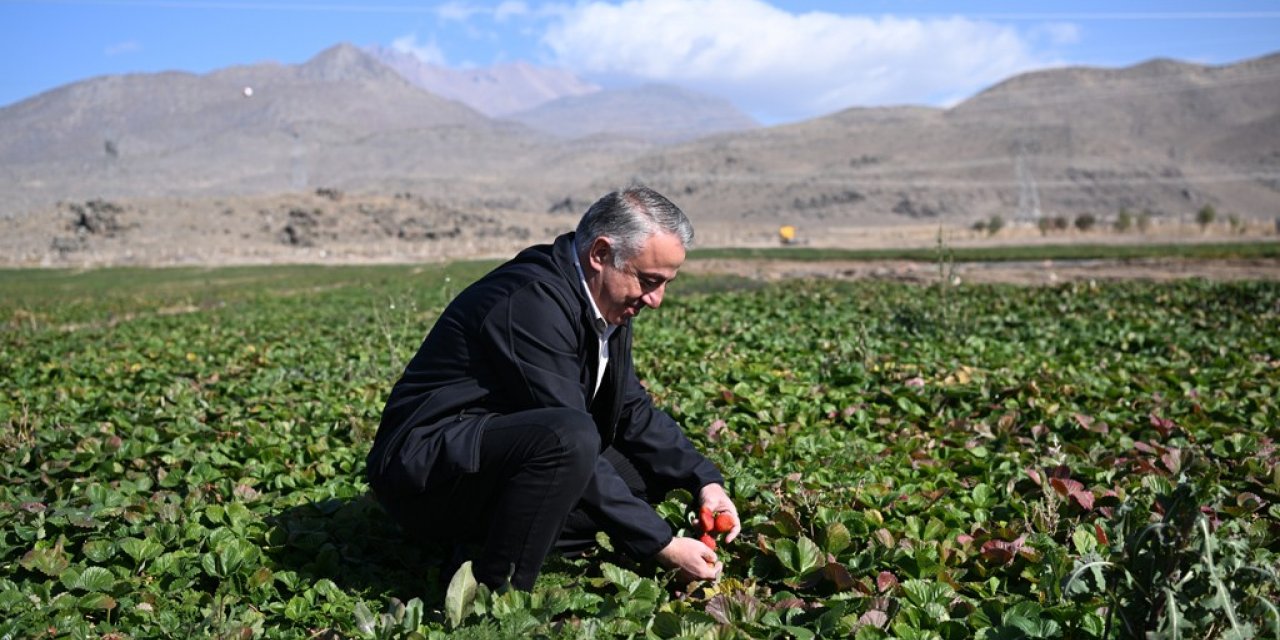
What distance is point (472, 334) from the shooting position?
3.78m

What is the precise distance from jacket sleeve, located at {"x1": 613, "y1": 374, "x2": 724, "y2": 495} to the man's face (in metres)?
0.49

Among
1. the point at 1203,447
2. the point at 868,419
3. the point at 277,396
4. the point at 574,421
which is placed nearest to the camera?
the point at 574,421

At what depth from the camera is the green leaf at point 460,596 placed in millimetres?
3402

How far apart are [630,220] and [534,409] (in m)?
0.75

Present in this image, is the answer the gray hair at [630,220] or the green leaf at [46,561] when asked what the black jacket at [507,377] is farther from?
the green leaf at [46,561]

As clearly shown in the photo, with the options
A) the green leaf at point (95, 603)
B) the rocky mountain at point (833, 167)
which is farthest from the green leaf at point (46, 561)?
the rocky mountain at point (833, 167)

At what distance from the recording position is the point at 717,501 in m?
4.15

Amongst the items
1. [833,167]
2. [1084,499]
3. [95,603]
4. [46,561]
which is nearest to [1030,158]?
[833,167]

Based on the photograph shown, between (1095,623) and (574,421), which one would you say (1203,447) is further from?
(574,421)

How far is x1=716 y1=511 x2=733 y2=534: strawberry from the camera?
3.98 m

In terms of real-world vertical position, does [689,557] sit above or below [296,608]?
above

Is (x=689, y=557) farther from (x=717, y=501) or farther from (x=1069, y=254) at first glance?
(x=1069, y=254)

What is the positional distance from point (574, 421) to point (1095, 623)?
68.7 inches

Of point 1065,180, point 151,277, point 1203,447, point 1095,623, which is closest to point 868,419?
point 1203,447
